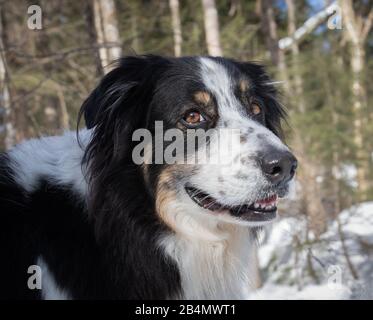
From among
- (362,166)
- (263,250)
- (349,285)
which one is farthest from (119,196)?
(362,166)

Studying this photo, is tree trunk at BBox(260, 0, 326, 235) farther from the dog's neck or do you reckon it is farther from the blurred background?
the dog's neck

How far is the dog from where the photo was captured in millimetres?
3059

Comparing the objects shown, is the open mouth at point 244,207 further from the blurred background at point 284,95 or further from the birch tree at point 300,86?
the birch tree at point 300,86

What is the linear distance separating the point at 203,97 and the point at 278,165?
74 centimetres

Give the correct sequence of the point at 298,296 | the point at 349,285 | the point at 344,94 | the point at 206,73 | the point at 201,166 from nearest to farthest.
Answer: the point at 201,166 → the point at 206,73 → the point at 349,285 → the point at 298,296 → the point at 344,94

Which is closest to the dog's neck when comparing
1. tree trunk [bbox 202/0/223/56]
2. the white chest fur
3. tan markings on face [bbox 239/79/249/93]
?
the white chest fur

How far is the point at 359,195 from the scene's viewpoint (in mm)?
10023

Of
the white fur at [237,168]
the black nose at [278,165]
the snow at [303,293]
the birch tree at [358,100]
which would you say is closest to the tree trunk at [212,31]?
the birch tree at [358,100]

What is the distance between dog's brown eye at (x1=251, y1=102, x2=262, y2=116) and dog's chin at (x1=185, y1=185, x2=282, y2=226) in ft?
2.40

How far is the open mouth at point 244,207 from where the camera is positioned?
10.4 ft

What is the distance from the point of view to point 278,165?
9.68ft
